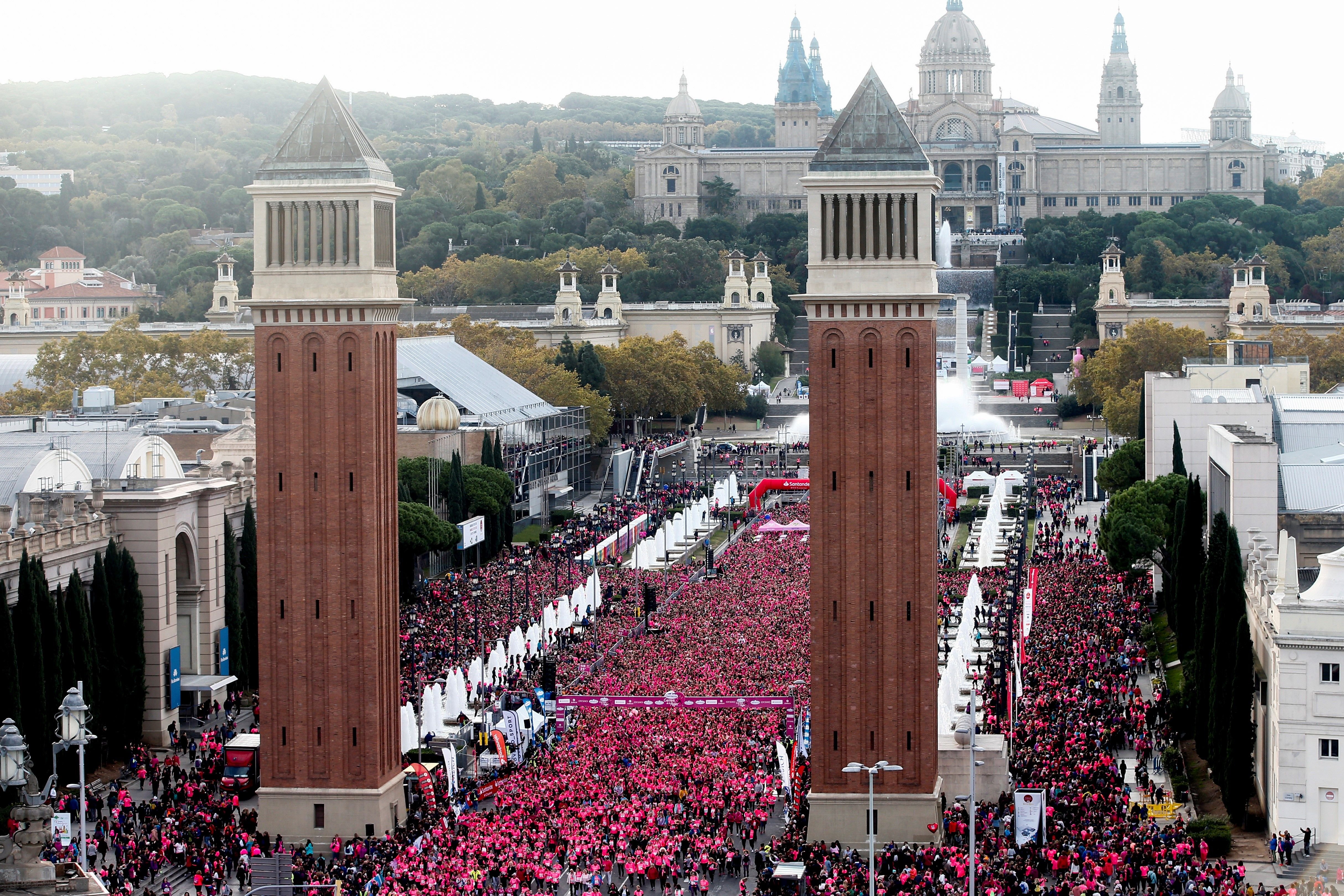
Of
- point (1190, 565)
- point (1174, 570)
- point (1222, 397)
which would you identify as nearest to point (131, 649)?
point (1190, 565)

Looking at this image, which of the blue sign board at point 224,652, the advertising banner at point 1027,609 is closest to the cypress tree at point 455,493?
the advertising banner at point 1027,609

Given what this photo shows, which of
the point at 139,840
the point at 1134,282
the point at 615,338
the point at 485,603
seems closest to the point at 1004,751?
the point at 139,840

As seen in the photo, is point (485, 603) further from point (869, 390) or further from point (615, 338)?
point (615, 338)

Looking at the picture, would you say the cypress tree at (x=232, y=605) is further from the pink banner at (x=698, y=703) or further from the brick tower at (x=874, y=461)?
the brick tower at (x=874, y=461)

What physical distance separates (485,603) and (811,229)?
116 feet

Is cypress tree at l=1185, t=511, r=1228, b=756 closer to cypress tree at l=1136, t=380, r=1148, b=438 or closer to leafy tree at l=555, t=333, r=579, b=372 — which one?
cypress tree at l=1136, t=380, r=1148, b=438

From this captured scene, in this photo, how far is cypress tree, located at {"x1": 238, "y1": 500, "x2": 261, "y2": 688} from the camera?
67625 millimetres

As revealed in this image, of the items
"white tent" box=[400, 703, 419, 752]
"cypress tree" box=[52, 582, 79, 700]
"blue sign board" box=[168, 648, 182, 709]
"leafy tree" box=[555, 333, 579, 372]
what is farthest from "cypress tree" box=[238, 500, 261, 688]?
"leafy tree" box=[555, 333, 579, 372]

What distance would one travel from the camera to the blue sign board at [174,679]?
199 ft

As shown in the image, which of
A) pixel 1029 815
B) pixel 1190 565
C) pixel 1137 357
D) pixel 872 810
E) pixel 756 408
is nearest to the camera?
pixel 872 810

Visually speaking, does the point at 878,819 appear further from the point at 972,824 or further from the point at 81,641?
the point at 81,641

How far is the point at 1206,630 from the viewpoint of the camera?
2157 inches

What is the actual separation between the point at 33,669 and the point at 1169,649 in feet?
120

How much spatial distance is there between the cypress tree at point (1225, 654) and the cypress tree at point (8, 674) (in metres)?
28.3
